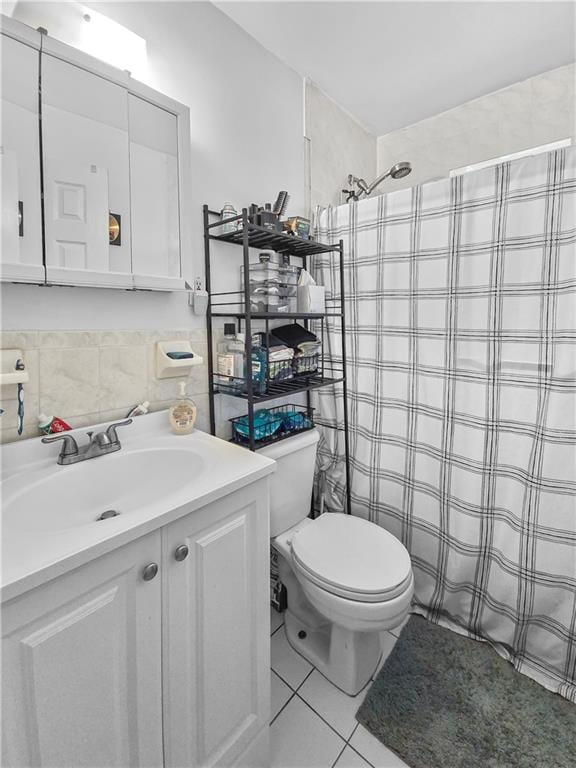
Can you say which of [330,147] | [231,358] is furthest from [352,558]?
[330,147]

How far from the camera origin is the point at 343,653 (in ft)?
4.21

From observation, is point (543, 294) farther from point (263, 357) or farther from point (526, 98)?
point (526, 98)

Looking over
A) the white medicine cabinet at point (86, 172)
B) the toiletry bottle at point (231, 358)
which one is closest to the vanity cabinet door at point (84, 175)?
the white medicine cabinet at point (86, 172)

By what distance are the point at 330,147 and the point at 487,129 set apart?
0.79 meters

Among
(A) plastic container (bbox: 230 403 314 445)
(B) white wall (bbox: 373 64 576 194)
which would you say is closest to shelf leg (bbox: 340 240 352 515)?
(A) plastic container (bbox: 230 403 314 445)

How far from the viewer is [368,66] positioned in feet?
5.52

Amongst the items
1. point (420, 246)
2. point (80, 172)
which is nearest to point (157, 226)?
point (80, 172)

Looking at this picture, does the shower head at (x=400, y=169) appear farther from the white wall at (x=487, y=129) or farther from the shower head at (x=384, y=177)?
the white wall at (x=487, y=129)

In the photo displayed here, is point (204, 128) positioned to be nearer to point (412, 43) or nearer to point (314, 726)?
point (412, 43)

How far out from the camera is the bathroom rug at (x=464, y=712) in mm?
1092

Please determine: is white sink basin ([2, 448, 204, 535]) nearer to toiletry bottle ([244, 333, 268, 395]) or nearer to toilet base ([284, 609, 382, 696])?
toiletry bottle ([244, 333, 268, 395])

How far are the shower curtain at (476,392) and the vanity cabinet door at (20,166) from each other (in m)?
1.18

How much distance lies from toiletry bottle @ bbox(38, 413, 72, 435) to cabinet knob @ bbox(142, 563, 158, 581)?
50cm

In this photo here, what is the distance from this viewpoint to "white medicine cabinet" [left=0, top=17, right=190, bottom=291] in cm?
92
